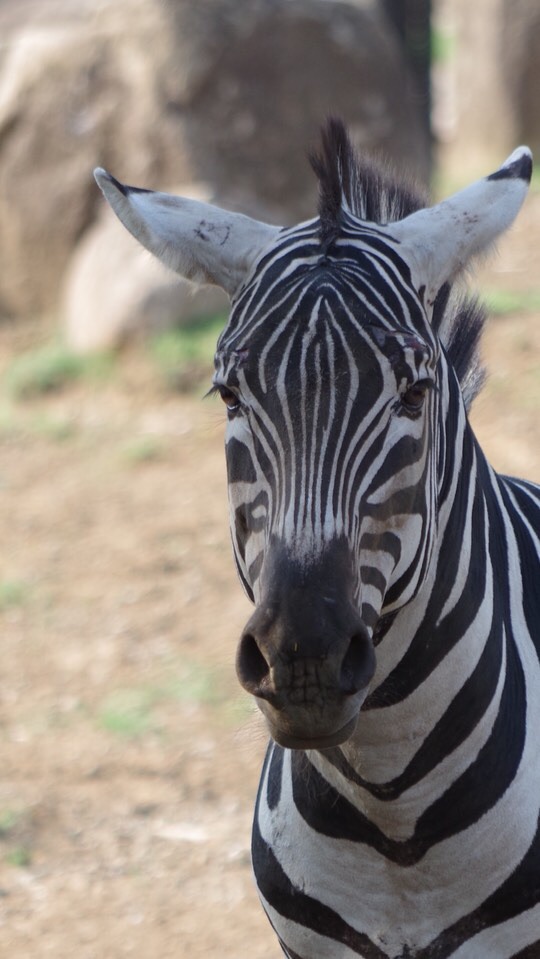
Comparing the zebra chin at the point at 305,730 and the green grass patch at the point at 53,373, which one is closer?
the zebra chin at the point at 305,730

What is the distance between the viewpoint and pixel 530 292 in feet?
31.2

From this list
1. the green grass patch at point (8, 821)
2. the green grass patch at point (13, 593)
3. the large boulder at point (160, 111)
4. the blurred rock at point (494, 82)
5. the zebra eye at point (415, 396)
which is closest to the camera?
the zebra eye at point (415, 396)

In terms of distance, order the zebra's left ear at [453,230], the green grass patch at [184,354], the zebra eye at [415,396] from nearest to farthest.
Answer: the zebra eye at [415,396], the zebra's left ear at [453,230], the green grass patch at [184,354]

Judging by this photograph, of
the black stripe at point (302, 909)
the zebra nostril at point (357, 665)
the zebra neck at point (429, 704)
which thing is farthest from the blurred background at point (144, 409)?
the zebra nostril at point (357, 665)

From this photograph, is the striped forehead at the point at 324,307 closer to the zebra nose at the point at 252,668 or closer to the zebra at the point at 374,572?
the zebra at the point at 374,572

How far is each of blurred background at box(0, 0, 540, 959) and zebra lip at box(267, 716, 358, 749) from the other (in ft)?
7.91

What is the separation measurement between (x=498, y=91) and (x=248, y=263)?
11.8m

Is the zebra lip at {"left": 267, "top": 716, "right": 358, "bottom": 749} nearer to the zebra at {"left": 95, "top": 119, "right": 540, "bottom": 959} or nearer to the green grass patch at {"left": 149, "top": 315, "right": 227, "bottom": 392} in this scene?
the zebra at {"left": 95, "top": 119, "right": 540, "bottom": 959}

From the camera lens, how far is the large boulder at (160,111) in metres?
10.2

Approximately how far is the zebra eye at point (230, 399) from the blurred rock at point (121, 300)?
6.94 metres

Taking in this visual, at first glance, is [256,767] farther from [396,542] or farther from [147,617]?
[396,542]

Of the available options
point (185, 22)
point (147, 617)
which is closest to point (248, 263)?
point (147, 617)

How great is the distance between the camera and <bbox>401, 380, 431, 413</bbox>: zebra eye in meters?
2.26

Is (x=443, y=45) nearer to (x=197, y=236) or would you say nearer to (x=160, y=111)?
(x=160, y=111)
